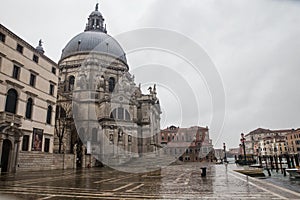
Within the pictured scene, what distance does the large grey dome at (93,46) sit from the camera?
65500mm

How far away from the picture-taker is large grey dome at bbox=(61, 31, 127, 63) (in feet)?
215

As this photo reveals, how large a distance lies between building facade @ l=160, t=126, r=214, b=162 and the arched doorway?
75.0m

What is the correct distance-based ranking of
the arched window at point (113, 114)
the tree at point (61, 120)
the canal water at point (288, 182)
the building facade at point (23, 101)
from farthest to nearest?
the arched window at point (113, 114) < the tree at point (61, 120) < the building facade at point (23, 101) < the canal water at point (288, 182)

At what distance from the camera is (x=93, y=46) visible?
66062 mm

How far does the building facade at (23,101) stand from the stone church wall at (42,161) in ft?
0.45

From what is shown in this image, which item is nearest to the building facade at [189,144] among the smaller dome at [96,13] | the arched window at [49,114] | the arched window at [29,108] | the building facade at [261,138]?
the building facade at [261,138]

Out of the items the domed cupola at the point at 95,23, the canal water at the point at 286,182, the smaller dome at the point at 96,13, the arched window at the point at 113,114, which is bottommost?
the canal water at the point at 286,182

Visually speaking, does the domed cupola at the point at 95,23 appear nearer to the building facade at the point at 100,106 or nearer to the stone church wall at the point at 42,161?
the building facade at the point at 100,106

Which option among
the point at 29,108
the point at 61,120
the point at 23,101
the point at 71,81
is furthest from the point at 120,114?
the point at 23,101

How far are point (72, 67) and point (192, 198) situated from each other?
5863cm

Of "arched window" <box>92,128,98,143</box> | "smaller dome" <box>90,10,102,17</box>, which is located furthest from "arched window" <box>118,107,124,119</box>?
"smaller dome" <box>90,10,102,17</box>

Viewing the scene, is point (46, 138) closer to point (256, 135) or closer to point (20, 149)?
point (20, 149)

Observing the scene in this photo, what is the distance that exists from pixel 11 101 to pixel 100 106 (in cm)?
2778

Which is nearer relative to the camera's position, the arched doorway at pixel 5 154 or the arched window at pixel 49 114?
the arched doorway at pixel 5 154
